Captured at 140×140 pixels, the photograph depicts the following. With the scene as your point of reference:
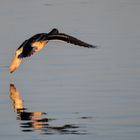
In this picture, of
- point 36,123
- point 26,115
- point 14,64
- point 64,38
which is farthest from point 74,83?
point 36,123

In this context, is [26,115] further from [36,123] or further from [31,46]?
[31,46]

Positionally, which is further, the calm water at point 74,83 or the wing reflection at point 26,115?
the wing reflection at point 26,115

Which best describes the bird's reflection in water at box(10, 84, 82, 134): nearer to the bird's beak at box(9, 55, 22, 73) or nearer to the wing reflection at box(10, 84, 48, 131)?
the wing reflection at box(10, 84, 48, 131)

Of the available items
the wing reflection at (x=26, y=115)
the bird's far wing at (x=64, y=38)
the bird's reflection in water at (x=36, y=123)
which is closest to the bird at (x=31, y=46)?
the bird's far wing at (x=64, y=38)

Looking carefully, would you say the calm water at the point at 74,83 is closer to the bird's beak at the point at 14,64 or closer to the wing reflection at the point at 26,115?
the wing reflection at the point at 26,115

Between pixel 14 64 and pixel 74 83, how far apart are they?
106 cm

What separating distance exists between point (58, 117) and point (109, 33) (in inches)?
327

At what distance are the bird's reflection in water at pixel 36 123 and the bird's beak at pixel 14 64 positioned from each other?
1.29m

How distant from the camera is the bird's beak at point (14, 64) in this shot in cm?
1567

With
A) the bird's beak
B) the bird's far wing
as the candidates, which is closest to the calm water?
the bird's beak

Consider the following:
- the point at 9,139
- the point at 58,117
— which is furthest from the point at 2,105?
Answer: the point at 9,139

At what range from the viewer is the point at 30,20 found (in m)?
23.8

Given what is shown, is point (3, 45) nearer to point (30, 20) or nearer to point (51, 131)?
point (30, 20)

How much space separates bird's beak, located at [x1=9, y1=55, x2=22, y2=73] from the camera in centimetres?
1567
